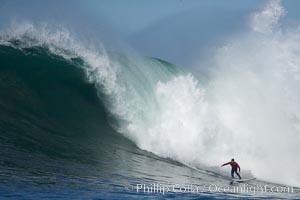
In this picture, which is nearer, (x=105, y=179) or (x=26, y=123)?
(x=105, y=179)

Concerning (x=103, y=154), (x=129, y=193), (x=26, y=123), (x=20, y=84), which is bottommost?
(x=129, y=193)

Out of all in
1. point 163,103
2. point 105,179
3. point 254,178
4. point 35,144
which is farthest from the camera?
point 163,103

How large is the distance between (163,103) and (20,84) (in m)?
5.55

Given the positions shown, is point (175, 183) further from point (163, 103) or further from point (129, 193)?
point (163, 103)

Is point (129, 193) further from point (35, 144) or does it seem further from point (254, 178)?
point (254, 178)

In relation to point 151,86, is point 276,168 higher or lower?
lower

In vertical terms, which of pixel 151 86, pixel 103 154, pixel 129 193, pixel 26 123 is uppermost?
pixel 151 86

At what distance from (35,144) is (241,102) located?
11557mm

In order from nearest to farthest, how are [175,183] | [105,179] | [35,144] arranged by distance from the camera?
[105,179] < [175,183] < [35,144]

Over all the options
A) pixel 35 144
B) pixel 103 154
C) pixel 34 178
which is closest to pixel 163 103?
pixel 103 154

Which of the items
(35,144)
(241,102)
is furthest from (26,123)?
(241,102)

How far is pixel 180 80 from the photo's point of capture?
1689 cm

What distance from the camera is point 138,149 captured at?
1276 cm

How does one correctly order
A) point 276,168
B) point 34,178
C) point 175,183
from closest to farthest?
point 34,178
point 175,183
point 276,168
